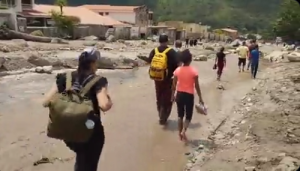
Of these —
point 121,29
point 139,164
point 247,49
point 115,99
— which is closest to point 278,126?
point 139,164

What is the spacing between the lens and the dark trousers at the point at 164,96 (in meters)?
8.02

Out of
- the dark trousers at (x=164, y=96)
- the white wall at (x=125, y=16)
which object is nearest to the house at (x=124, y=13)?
the white wall at (x=125, y=16)

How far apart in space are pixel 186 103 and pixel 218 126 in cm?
222

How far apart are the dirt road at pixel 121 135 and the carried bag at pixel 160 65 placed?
1074 mm

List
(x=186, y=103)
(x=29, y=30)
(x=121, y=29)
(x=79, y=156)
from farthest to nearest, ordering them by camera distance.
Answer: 1. (x=121, y=29)
2. (x=29, y=30)
3. (x=186, y=103)
4. (x=79, y=156)

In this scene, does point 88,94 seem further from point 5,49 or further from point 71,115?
point 5,49

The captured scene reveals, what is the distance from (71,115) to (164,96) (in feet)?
15.1

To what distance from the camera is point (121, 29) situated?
46.8 meters

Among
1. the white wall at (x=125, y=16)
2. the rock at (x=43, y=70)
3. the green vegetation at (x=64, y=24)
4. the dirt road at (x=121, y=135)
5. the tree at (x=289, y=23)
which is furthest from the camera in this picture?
the white wall at (x=125, y=16)

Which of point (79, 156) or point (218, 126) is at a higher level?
point (79, 156)

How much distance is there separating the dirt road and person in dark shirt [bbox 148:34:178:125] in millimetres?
327

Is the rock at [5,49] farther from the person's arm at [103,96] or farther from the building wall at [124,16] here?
the building wall at [124,16]

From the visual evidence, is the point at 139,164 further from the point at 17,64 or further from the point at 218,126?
the point at 17,64

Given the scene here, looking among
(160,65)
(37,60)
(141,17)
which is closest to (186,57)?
Answer: (160,65)
